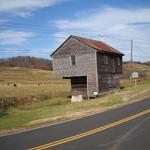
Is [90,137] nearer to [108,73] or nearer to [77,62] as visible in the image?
[77,62]

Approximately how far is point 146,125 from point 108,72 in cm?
3129

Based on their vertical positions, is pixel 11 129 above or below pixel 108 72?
below

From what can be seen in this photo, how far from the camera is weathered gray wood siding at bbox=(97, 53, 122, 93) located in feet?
148

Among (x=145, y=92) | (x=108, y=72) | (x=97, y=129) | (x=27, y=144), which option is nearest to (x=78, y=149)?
(x=27, y=144)

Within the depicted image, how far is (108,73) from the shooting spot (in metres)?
47.8

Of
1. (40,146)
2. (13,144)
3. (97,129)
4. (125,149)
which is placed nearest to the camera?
(125,149)

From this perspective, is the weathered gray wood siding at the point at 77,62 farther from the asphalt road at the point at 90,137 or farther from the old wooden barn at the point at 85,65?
the asphalt road at the point at 90,137

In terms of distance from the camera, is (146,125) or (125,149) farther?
(146,125)

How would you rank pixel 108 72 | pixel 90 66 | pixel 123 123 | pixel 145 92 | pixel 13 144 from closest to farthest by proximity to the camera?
pixel 13 144
pixel 123 123
pixel 145 92
pixel 90 66
pixel 108 72

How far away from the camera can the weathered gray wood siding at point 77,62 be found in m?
44.5

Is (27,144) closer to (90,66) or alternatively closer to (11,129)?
(11,129)

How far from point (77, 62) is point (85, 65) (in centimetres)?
133

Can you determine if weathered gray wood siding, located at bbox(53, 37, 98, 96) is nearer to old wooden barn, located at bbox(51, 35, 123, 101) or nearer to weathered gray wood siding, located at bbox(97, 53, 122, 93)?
old wooden barn, located at bbox(51, 35, 123, 101)

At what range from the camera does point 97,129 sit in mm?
16047
